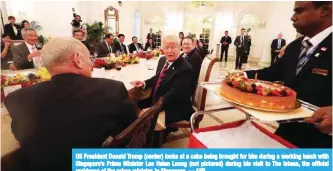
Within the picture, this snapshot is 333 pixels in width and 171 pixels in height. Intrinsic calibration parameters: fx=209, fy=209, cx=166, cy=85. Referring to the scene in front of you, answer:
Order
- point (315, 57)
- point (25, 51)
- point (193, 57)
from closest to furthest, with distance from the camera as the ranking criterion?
point (315, 57)
point (25, 51)
point (193, 57)

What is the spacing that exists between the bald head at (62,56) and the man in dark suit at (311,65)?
0.91 meters

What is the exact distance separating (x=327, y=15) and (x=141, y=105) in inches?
69.6

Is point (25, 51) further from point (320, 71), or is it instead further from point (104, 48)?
point (320, 71)

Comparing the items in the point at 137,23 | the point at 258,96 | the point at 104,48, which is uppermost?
the point at 137,23

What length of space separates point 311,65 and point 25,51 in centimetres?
305

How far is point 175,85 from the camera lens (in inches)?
68.0

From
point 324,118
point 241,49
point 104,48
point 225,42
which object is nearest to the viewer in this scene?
point 324,118

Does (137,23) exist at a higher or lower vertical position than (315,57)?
higher

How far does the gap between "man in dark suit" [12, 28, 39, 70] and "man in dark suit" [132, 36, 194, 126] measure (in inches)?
60.9

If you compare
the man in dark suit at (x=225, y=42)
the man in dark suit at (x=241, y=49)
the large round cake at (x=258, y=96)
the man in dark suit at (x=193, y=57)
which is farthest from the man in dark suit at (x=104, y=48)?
the man in dark suit at (x=225, y=42)

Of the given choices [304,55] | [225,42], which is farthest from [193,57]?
[225,42]

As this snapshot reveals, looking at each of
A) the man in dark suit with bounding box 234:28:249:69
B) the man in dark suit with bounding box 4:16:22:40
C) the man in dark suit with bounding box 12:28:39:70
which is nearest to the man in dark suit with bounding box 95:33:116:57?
the man in dark suit with bounding box 12:28:39:70

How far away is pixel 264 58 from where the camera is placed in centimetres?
850

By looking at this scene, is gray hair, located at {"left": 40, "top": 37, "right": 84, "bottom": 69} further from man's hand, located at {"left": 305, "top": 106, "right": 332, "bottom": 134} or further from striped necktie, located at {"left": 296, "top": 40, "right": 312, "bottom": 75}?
striped necktie, located at {"left": 296, "top": 40, "right": 312, "bottom": 75}
